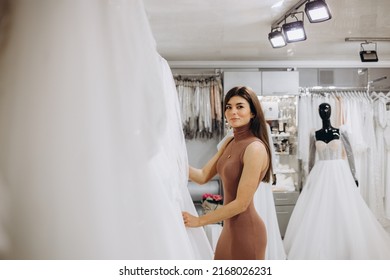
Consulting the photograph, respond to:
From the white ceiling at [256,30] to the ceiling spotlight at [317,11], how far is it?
12 cm

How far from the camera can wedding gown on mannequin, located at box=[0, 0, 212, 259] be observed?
982mm

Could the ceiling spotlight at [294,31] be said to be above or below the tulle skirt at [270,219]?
above

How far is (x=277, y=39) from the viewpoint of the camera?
1.88 m

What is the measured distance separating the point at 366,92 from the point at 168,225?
4.67 ft

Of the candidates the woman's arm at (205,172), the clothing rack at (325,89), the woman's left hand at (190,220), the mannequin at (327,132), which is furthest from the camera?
the mannequin at (327,132)

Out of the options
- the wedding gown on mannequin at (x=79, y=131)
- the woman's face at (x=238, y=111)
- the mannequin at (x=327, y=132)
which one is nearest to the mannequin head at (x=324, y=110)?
the mannequin at (x=327, y=132)

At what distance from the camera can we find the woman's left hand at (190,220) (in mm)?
1333

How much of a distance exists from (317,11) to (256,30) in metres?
0.36

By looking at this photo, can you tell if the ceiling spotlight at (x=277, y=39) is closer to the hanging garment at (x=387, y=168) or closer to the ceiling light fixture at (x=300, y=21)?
the ceiling light fixture at (x=300, y=21)

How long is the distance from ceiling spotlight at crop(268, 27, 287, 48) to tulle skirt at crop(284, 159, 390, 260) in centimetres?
90

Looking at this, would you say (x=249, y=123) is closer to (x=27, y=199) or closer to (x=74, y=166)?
(x=74, y=166)

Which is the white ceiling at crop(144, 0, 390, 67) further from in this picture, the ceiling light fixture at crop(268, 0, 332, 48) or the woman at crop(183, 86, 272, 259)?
the woman at crop(183, 86, 272, 259)

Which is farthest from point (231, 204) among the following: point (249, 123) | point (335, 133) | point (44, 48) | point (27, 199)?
point (335, 133)

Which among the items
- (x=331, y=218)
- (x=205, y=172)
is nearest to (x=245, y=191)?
(x=205, y=172)
